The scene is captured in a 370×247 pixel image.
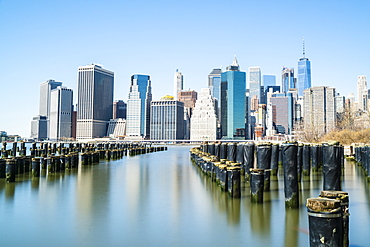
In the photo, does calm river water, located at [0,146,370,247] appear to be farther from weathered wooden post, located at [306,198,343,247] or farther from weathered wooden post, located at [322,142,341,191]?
weathered wooden post, located at [306,198,343,247]

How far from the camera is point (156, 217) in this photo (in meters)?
14.5

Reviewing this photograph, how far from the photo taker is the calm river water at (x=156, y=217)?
11.4 meters

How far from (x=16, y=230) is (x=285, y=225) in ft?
32.9

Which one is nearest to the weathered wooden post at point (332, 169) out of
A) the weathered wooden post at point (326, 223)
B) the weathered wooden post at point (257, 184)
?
the weathered wooden post at point (257, 184)

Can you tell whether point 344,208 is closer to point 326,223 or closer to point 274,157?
point 326,223

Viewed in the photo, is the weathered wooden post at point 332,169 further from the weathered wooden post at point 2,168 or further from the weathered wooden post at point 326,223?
the weathered wooden post at point 2,168

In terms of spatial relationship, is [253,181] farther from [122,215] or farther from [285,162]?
[122,215]

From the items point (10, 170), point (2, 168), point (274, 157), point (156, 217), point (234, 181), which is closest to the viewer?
point (156, 217)

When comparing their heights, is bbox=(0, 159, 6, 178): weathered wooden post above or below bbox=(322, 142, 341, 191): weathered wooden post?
below

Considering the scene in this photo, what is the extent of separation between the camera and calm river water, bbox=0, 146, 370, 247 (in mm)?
11359

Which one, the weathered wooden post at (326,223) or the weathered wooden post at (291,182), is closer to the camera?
the weathered wooden post at (326,223)

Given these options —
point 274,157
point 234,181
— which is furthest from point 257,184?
point 274,157

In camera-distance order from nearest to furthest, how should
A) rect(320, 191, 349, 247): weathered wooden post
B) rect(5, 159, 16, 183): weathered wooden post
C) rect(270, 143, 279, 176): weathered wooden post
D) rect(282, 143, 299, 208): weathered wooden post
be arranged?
rect(320, 191, 349, 247): weathered wooden post, rect(282, 143, 299, 208): weathered wooden post, rect(5, 159, 16, 183): weathered wooden post, rect(270, 143, 279, 176): weathered wooden post

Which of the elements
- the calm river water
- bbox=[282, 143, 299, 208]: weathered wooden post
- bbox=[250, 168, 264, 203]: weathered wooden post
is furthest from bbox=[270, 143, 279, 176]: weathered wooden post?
bbox=[282, 143, 299, 208]: weathered wooden post
